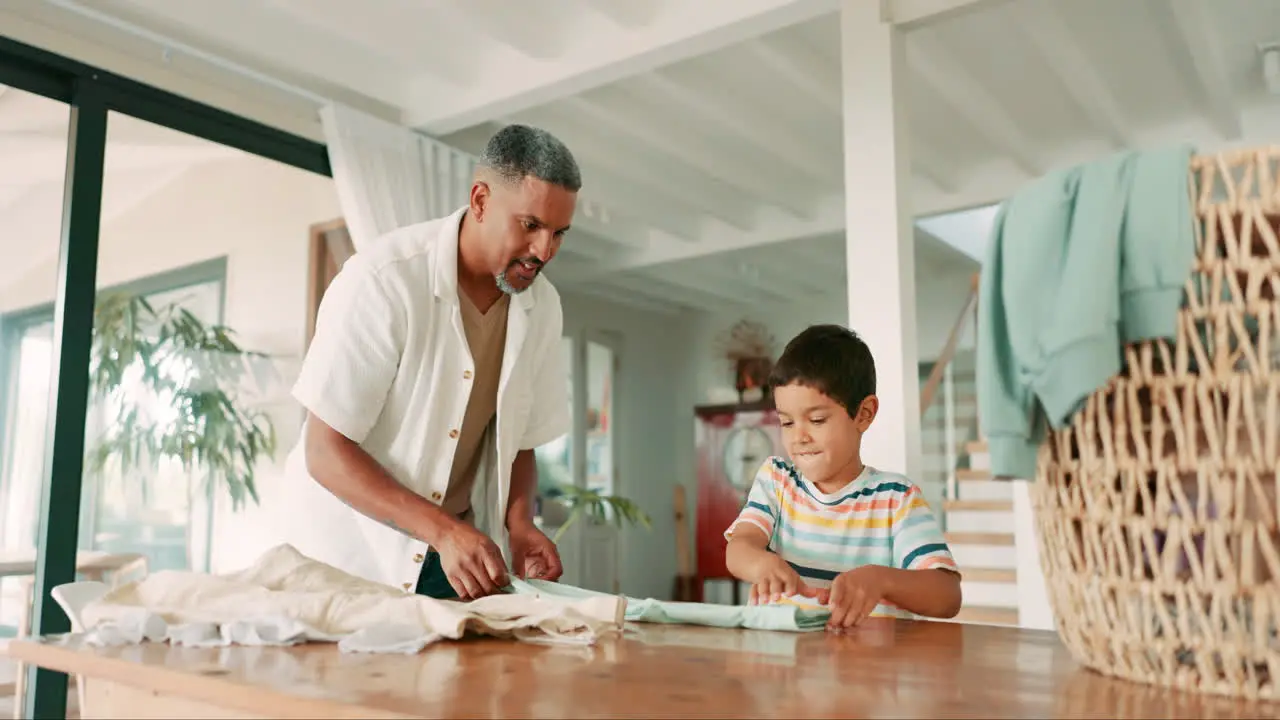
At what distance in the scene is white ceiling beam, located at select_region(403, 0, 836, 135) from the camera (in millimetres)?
3027

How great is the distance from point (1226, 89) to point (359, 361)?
3.79 meters

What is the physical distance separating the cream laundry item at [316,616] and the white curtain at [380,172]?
2737 mm

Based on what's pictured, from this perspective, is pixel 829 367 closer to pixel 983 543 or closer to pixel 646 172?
pixel 646 172

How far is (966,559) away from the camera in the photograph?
502cm

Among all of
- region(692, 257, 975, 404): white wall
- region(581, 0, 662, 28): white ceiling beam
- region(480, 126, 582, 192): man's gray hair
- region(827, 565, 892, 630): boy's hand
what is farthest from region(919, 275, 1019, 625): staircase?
region(827, 565, 892, 630): boy's hand

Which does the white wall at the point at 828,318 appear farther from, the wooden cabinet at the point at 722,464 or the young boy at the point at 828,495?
the young boy at the point at 828,495

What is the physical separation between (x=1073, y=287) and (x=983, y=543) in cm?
462

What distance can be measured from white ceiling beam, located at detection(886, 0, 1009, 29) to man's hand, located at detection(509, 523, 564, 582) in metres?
2.01

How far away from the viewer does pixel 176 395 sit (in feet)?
11.0

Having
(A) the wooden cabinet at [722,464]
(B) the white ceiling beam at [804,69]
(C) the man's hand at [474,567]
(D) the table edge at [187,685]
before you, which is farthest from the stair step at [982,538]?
(D) the table edge at [187,685]

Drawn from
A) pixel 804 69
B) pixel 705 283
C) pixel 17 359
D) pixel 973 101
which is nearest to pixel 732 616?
pixel 17 359

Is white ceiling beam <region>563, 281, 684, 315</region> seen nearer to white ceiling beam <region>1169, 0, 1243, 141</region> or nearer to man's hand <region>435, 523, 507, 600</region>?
white ceiling beam <region>1169, 0, 1243, 141</region>

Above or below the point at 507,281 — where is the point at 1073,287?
below

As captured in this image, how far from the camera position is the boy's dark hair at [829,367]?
153 cm
